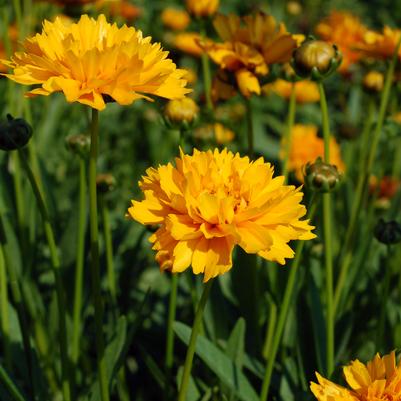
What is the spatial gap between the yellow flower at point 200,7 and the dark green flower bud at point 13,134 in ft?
2.08

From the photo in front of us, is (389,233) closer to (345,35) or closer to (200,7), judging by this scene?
(200,7)

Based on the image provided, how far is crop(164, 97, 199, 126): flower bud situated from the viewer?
114 cm

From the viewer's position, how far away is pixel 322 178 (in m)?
0.96

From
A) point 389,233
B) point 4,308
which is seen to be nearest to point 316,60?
point 389,233

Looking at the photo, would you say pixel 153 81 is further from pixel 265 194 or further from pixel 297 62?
pixel 297 62

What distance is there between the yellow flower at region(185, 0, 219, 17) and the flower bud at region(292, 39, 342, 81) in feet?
1.47

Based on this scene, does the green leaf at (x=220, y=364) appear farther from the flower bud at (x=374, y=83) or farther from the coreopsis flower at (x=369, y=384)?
the flower bud at (x=374, y=83)

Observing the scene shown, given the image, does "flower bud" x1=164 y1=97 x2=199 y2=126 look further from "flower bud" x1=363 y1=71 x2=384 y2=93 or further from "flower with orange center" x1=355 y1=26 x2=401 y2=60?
"flower bud" x1=363 y1=71 x2=384 y2=93

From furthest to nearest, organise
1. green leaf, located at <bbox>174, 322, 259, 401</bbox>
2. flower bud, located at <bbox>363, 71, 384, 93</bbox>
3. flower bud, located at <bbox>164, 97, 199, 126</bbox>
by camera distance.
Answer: flower bud, located at <bbox>363, 71, 384, 93</bbox>, flower bud, located at <bbox>164, 97, 199, 126</bbox>, green leaf, located at <bbox>174, 322, 259, 401</bbox>

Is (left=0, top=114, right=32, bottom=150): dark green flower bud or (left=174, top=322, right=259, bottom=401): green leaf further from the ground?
(left=0, top=114, right=32, bottom=150): dark green flower bud

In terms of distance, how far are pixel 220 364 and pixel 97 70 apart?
1.61ft

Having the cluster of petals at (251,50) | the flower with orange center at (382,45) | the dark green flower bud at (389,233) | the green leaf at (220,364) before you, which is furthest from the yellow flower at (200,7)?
the green leaf at (220,364)

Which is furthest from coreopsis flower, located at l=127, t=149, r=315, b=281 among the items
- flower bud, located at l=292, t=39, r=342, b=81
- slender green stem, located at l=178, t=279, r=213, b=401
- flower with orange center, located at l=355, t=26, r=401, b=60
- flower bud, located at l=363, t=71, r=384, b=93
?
flower bud, located at l=363, t=71, r=384, b=93

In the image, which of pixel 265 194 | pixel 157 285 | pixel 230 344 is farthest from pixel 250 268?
pixel 265 194
